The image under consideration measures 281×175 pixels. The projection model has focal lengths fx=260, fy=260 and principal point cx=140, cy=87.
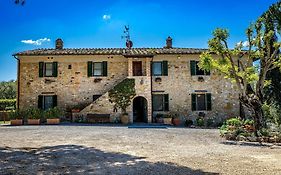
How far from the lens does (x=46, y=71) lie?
2039cm

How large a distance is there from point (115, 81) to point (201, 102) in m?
6.92

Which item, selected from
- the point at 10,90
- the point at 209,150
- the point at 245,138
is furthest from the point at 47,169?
the point at 10,90

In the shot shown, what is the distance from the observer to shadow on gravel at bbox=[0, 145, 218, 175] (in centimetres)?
593

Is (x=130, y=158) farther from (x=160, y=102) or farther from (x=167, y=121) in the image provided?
(x=160, y=102)

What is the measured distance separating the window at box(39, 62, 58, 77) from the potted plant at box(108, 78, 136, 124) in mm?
4978

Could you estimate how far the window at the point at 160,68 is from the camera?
20.3 m

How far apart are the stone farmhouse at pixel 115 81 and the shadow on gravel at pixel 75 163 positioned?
11879 millimetres

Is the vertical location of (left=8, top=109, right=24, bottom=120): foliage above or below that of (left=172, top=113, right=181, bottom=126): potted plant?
above

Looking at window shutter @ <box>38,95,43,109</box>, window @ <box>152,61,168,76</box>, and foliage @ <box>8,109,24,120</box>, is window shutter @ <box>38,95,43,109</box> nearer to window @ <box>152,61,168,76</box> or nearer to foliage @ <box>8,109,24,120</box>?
foliage @ <box>8,109,24,120</box>

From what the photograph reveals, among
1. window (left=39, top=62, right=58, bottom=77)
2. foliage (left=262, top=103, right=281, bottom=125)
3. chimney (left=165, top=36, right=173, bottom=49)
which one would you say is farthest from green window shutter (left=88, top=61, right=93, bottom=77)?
foliage (left=262, top=103, right=281, bottom=125)

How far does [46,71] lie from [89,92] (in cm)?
379

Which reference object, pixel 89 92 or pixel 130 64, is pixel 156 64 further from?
pixel 89 92

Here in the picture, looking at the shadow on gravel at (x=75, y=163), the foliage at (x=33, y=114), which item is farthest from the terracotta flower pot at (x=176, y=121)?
the shadow on gravel at (x=75, y=163)

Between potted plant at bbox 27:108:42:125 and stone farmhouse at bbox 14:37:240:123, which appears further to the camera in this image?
stone farmhouse at bbox 14:37:240:123
